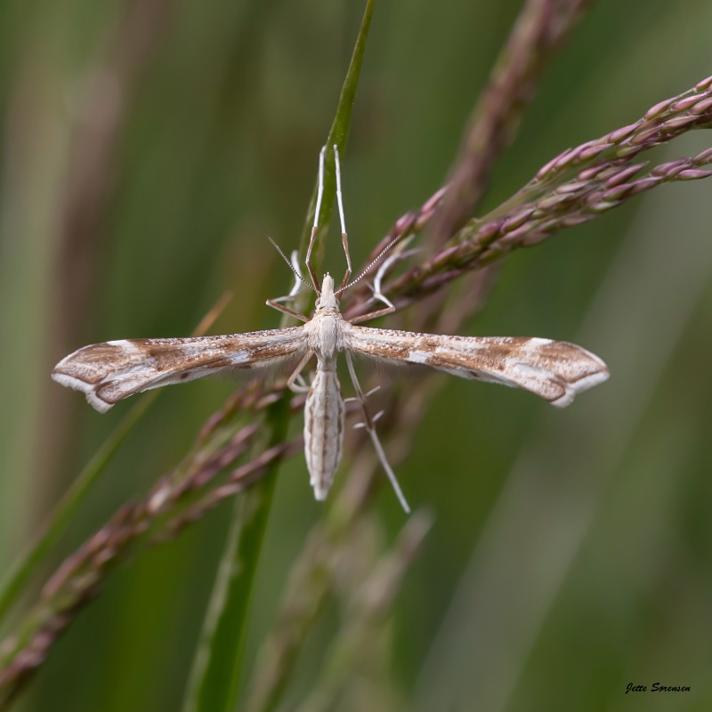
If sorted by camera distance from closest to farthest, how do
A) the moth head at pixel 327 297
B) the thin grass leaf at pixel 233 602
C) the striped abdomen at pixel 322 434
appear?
1. the thin grass leaf at pixel 233 602
2. the striped abdomen at pixel 322 434
3. the moth head at pixel 327 297

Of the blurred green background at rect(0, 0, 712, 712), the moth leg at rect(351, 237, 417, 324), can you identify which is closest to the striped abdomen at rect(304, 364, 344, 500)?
the moth leg at rect(351, 237, 417, 324)

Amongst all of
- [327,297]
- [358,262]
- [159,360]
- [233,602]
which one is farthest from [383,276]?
[358,262]

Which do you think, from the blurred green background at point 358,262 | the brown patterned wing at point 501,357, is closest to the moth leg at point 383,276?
the brown patterned wing at point 501,357

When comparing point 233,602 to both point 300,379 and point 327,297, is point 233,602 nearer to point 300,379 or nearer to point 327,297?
point 300,379

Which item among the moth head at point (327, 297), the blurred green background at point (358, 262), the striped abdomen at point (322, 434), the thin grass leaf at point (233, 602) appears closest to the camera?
the thin grass leaf at point (233, 602)

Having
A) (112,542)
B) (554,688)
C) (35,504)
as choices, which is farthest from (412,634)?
(112,542)

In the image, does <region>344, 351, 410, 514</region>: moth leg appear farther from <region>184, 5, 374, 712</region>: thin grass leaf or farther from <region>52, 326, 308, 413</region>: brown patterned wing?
<region>184, 5, 374, 712</region>: thin grass leaf

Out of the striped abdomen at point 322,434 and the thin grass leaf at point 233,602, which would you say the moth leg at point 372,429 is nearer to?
the striped abdomen at point 322,434
